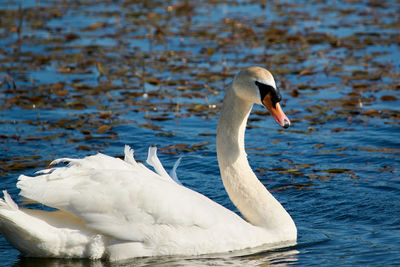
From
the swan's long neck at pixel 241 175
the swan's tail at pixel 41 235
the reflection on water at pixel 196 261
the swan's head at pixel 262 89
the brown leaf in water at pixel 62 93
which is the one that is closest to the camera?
the swan's tail at pixel 41 235

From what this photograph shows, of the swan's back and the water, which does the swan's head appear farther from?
the water

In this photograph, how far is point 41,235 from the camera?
6.36m

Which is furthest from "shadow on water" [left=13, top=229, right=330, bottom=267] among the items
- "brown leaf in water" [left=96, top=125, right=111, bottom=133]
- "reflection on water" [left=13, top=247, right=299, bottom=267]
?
"brown leaf in water" [left=96, top=125, right=111, bottom=133]

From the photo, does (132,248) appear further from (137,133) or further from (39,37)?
(39,37)

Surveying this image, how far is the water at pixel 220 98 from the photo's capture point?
7914 mm

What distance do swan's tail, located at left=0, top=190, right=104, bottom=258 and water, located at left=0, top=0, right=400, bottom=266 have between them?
13 cm

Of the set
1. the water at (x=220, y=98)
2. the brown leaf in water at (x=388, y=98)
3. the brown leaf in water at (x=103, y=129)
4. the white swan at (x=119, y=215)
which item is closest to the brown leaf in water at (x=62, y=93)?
the water at (x=220, y=98)

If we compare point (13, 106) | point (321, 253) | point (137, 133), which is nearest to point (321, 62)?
point (137, 133)

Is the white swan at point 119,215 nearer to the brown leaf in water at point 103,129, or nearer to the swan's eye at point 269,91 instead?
the swan's eye at point 269,91

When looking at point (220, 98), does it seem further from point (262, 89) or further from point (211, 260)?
point (211, 260)

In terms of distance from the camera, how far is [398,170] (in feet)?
30.5

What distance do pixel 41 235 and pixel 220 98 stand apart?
21.5 feet

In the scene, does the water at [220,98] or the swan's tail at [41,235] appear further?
the water at [220,98]

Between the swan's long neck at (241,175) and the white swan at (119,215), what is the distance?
22 cm
